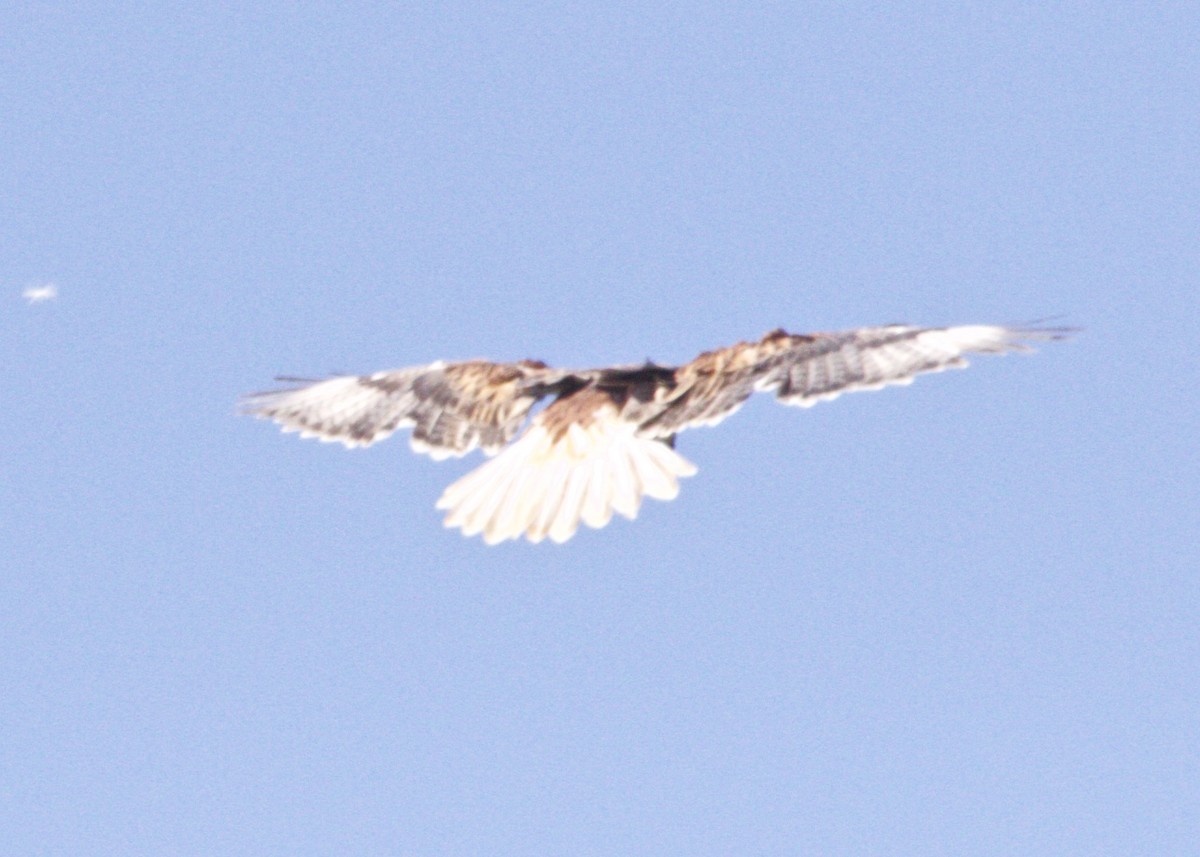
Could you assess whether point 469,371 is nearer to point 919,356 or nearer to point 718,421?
point 718,421

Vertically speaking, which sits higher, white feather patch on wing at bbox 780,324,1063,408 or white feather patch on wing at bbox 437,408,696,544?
white feather patch on wing at bbox 780,324,1063,408

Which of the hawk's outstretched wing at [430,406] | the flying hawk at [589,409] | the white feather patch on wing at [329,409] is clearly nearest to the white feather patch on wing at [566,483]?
the flying hawk at [589,409]

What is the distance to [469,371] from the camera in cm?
933

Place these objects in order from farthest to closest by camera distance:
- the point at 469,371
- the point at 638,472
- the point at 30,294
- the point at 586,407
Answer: the point at 469,371 < the point at 586,407 < the point at 638,472 < the point at 30,294

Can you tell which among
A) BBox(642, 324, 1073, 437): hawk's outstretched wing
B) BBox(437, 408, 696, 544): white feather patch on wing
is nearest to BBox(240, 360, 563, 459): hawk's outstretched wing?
BBox(437, 408, 696, 544): white feather patch on wing

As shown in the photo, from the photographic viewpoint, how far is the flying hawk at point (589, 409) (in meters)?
8.23

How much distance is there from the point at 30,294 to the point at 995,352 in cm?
410

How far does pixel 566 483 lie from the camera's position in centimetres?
829

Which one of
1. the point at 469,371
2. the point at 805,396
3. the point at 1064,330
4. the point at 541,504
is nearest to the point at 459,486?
the point at 541,504

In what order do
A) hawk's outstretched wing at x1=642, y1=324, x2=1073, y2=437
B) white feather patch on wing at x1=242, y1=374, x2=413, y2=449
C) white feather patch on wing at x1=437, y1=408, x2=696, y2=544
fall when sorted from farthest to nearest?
white feather patch on wing at x1=242, y1=374, x2=413, y2=449, hawk's outstretched wing at x1=642, y1=324, x2=1073, y2=437, white feather patch on wing at x1=437, y1=408, x2=696, y2=544

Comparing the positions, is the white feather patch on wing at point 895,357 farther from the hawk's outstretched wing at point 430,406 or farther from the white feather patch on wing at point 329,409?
the white feather patch on wing at point 329,409

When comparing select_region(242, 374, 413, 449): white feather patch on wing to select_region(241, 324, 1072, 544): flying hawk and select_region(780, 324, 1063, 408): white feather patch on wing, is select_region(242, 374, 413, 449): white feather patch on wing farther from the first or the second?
select_region(780, 324, 1063, 408): white feather patch on wing

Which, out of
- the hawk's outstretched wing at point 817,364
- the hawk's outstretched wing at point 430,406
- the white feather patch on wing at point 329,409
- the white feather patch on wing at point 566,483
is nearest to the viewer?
the white feather patch on wing at point 566,483

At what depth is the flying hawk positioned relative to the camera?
823 centimetres
